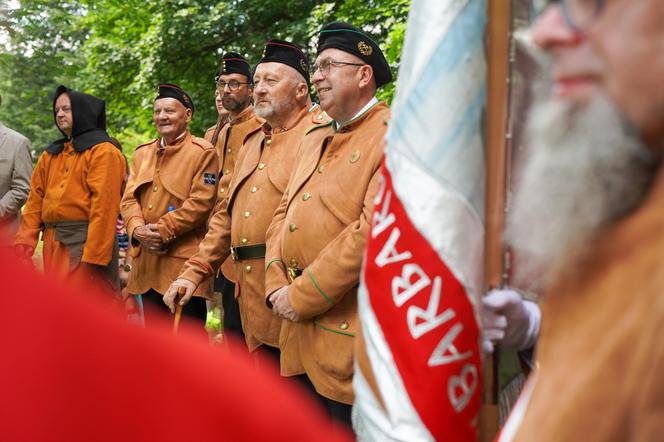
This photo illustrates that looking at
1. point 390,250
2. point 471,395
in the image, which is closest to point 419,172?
point 390,250

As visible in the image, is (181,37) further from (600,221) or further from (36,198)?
(600,221)

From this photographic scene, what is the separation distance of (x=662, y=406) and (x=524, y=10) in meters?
1.15

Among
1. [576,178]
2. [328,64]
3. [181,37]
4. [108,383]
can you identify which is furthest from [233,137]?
[181,37]

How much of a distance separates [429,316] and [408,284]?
0.09 metres

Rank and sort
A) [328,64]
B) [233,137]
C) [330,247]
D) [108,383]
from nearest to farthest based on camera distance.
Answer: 1. [108,383]
2. [330,247]
3. [328,64]
4. [233,137]

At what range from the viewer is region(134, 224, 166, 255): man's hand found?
577 cm

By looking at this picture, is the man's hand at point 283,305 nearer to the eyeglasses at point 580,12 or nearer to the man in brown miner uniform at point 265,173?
the man in brown miner uniform at point 265,173

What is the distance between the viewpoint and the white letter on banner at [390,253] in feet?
6.49

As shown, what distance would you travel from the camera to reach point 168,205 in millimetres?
5957

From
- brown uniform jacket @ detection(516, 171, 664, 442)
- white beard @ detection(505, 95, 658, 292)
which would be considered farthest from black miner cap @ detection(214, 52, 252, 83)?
brown uniform jacket @ detection(516, 171, 664, 442)

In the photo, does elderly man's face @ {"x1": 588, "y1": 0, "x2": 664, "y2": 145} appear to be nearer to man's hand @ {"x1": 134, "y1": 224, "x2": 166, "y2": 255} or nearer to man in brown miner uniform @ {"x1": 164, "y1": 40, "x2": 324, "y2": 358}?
man in brown miner uniform @ {"x1": 164, "y1": 40, "x2": 324, "y2": 358}

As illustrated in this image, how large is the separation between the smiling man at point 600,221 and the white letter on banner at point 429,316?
68cm

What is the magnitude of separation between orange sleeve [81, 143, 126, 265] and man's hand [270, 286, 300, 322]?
134 inches

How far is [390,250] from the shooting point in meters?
2.00
